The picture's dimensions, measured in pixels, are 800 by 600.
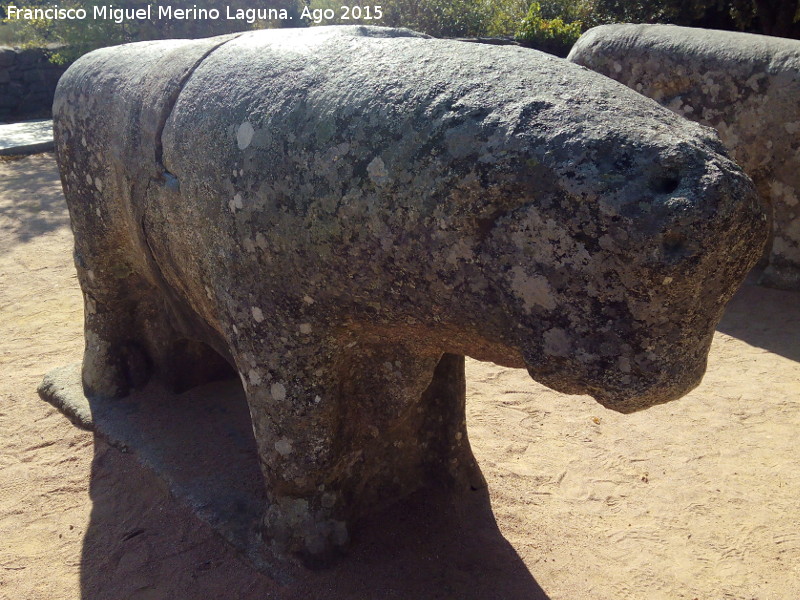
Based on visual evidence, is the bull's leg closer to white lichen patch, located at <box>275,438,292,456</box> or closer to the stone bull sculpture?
the stone bull sculpture

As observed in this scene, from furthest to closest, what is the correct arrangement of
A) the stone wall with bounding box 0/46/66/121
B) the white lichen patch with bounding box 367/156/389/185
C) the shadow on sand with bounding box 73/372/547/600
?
the stone wall with bounding box 0/46/66/121 < the shadow on sand with bounding box 73/372/547/600 < the white lichen patch with bounding box 367/156/389/185

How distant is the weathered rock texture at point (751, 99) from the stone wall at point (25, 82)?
9391 millimetres

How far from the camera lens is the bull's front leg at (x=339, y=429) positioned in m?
1.81

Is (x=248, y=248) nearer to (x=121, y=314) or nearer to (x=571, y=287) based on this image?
(x=571, y=287)

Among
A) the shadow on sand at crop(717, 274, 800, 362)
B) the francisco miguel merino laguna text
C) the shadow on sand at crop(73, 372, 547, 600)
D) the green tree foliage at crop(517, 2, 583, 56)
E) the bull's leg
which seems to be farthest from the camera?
the francisco miguel merino laguna text

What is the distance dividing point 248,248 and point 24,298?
11.4 ft

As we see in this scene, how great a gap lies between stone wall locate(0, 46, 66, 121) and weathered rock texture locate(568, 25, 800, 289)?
9391 millimetres

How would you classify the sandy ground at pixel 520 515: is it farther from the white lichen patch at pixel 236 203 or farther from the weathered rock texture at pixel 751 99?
the weathered rock texture at pixel 751 99

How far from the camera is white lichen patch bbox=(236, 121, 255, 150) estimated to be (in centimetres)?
166

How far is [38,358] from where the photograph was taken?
375cm

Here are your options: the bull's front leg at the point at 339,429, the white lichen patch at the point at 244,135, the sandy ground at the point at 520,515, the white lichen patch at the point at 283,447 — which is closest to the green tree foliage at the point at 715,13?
the sandy ground at the point at 520,515

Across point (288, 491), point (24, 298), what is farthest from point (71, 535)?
point (24, 298)

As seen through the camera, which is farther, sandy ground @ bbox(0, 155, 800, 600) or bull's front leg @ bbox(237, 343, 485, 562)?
sandy ground @ bbox(0, 155, 800, 600)

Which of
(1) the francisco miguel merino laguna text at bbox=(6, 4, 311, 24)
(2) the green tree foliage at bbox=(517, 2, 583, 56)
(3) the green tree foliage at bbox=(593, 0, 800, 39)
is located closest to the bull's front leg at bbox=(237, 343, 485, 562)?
(3) the green tree foliage at bbox=(593, 0, 800, 39)
